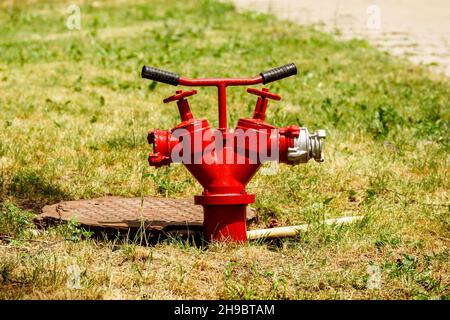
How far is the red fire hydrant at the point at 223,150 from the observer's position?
353 cm

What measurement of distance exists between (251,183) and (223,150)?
114 centimetres

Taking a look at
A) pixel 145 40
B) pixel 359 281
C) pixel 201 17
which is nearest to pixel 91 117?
pixel 359 281

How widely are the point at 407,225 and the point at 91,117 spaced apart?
323 centimetres

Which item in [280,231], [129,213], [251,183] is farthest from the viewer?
[251,183]

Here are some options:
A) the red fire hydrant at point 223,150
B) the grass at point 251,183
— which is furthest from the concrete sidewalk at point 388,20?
the red fire hydrant at point 223,150

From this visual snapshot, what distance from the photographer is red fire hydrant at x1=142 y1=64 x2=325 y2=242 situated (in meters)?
3.53

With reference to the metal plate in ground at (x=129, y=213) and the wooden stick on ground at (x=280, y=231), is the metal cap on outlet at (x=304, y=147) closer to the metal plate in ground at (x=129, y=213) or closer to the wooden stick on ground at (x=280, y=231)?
the wooden stick on ground at (x=280, y=231)

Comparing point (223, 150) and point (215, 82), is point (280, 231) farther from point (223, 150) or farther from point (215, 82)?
point (215, 82)

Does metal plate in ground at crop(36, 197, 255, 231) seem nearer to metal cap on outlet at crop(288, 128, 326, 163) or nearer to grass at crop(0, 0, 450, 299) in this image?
A: grass at crop(0, 0, 450, 299)

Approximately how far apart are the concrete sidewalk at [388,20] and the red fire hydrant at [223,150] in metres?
5.86

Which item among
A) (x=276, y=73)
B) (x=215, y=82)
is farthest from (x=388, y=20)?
(x=215, y=82)

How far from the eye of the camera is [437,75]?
8617 millimetres

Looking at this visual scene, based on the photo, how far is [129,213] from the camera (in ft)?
13.2
